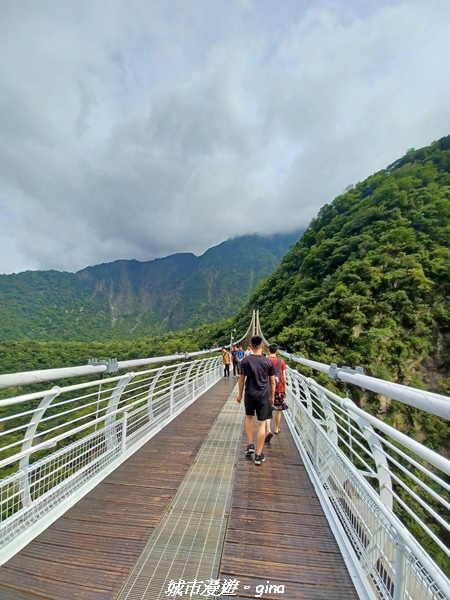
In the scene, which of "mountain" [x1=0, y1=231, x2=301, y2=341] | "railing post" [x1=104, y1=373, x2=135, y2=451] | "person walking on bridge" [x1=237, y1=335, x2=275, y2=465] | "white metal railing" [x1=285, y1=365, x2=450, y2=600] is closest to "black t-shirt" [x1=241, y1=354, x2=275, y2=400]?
"person walking on bridge" [x1=237, y1=335, x2=275, y2=465]

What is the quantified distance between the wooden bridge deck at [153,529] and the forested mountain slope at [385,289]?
23.2 metres

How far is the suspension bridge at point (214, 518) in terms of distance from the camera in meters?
1.64

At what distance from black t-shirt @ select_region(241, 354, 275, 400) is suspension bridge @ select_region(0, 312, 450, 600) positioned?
1.96 feet

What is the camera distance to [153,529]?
97.4 inches

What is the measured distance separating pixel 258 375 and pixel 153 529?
1.81 metres

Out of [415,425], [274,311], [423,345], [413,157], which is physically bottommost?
[415,425]

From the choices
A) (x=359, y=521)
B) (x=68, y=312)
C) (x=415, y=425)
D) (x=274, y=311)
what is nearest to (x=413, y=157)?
(x=274, y=311)

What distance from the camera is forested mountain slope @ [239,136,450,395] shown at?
2614 cm

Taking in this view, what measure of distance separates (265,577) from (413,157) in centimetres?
6538

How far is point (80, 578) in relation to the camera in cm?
196

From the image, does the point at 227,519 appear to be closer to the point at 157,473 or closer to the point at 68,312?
the point at 157,473

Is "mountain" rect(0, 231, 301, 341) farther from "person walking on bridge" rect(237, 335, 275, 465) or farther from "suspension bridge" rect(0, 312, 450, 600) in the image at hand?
"person walking on bridge" rect(237, 335, 275, 465)

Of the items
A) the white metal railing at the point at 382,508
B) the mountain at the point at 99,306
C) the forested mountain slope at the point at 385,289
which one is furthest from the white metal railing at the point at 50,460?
the mountain at the point at 99,306

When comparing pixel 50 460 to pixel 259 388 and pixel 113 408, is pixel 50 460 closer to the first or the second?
pixel 113 408
